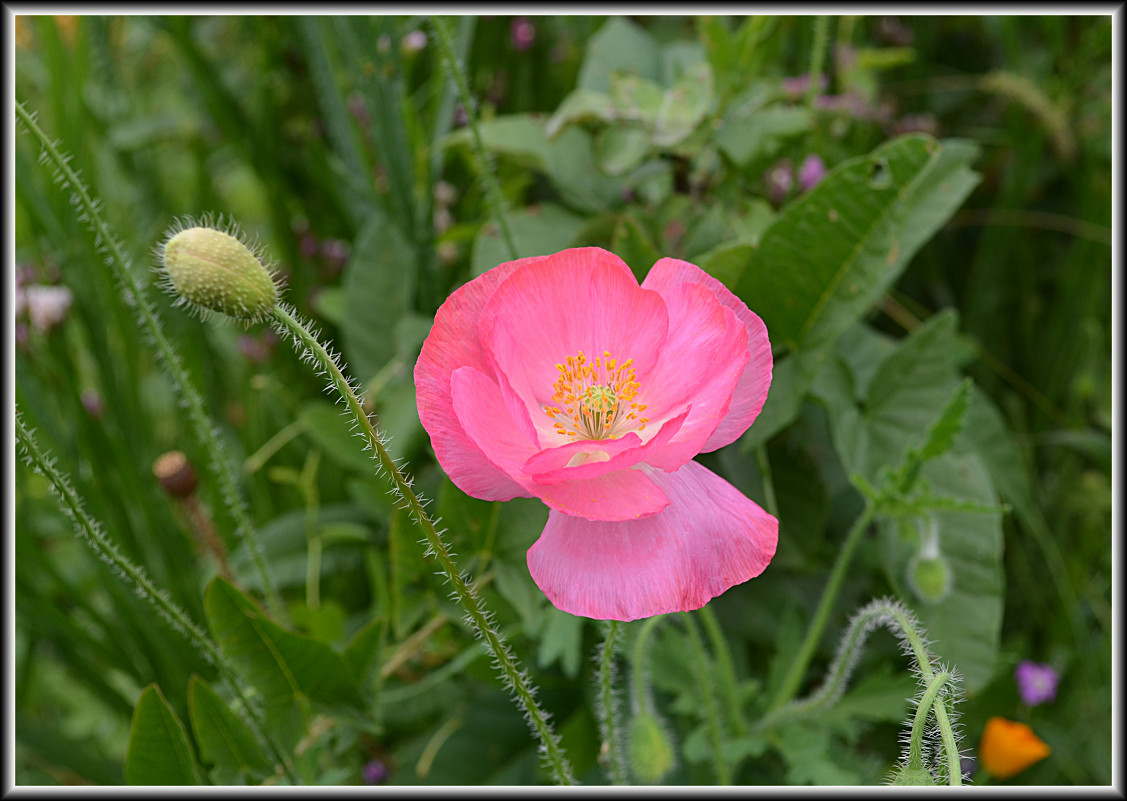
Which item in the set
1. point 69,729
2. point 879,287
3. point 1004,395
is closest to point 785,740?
point 879,287

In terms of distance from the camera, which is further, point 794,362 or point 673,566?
point 794,362

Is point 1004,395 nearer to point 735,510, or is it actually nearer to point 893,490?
point 893,490

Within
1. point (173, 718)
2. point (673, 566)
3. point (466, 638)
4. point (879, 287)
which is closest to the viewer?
point (673, 566)

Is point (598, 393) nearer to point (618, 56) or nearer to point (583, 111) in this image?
point (583, 111)

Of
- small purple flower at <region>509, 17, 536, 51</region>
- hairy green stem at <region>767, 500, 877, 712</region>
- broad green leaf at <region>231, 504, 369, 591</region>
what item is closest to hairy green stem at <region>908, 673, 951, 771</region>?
hairy green stem at <region>767, 500, 877, 712</region>

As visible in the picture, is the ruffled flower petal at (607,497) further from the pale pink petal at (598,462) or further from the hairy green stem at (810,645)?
the hairy green stem at (810,645)
